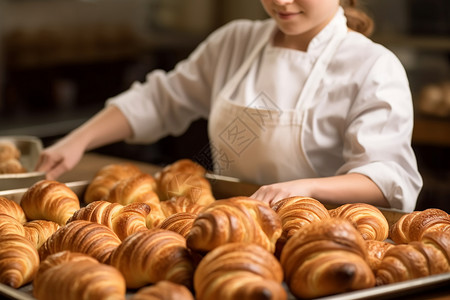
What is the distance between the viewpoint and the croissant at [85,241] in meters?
1.17

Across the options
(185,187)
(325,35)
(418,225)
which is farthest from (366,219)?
(325,35)

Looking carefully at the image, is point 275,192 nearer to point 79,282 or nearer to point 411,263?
point 411,263

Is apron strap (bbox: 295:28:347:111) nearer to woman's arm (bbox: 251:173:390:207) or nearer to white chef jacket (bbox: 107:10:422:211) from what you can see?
white chef jacket (bbox: 107:10:422:211)

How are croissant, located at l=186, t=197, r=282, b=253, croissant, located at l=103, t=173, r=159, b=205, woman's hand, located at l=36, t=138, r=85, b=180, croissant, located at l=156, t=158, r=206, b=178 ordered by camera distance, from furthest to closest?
1. woman's hand, located at l=36, t=138, r=85, b=180
2. croissant, located at l=156, t=158, r=206, b=178
3. croissant, located at l=103, t=173, r=159, b=205
4. croissant, located at l=186, t=197, r=282, b=253

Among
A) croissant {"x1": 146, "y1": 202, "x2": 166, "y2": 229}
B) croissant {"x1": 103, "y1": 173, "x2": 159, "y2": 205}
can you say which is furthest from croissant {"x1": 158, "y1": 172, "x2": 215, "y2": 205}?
croissant {"x1": 146, "y1": 202, "x2": 166, "y2": 229}

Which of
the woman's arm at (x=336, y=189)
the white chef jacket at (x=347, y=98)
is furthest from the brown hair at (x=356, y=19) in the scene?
the woman's arm at (x=336, y=189)

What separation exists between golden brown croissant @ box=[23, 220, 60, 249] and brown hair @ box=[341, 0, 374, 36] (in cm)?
115

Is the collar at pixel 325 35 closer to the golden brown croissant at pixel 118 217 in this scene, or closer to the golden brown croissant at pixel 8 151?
the golden brown croissant at pixel 118 217

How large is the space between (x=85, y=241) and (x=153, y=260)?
161mm

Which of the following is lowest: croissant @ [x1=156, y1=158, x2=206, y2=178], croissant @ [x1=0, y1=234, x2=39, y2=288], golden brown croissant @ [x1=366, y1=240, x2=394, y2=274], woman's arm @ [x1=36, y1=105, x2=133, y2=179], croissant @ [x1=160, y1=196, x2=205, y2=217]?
woman's arm @ [x1=36, y1=105, x2=133, y2=179]

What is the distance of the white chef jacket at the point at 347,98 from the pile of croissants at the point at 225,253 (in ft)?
1.37

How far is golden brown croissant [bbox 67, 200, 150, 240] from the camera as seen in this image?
1.31m

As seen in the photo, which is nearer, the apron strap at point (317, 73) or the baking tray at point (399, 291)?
the baking tray at point (399, 291)

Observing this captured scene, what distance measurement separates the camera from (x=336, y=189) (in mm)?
Result: 1650
